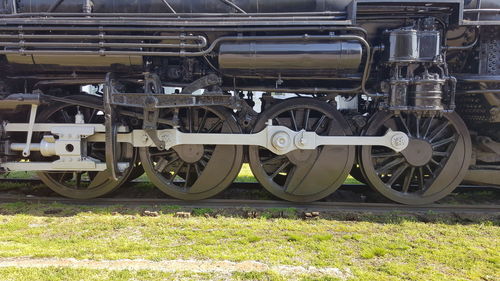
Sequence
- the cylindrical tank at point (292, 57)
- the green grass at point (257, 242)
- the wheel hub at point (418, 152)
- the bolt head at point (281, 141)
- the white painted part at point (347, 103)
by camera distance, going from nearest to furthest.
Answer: the green grass at point (257, 242) → the cylindrical tank at point (292, 57) → the bolt head at point (281, 141) → the wheel hub at point (418, 152) → the white painted part at point (347, 103)

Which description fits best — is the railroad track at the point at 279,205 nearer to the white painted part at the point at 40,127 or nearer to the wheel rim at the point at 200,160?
the wheel rim at the point at 200,160

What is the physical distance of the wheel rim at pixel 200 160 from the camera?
506 centimetres

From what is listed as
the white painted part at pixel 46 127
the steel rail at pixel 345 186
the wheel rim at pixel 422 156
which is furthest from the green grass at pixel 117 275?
the steel rail at pixel 345 186

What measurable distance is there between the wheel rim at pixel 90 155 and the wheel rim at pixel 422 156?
3.52 meters

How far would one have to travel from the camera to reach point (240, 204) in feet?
16.8

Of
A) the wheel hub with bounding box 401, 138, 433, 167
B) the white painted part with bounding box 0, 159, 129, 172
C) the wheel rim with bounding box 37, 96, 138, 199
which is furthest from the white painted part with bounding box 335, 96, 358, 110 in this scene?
the white painted part with bounding box 0, 159, 129, 172

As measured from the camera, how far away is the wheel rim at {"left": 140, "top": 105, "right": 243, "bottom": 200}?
5.06 meters

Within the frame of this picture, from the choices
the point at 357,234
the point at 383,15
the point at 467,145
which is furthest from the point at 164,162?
the point at 467,145

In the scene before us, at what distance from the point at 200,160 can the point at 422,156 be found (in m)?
3.26

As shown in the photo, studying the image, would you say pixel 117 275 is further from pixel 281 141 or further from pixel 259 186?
pixel 259 186

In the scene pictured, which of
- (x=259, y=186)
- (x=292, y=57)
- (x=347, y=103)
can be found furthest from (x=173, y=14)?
(x=259, y=186)

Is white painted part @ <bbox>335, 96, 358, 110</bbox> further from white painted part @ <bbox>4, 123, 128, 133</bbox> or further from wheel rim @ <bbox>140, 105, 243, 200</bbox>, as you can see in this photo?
white painted part @ <bbox>4, 123, 128, 133</bbox>

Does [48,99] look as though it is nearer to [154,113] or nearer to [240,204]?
[154,113]

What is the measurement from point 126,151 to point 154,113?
0.84 metres
